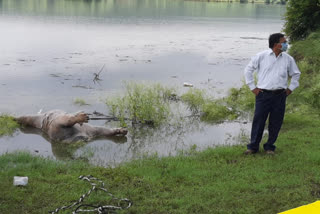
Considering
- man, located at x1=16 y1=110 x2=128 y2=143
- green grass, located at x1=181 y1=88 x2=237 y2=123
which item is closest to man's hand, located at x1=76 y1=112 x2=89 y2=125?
man, located at x1=16 y1=110 x2=128 y2=143

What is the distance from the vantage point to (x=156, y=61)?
20.5 meters

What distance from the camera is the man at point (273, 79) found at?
6.82 meters

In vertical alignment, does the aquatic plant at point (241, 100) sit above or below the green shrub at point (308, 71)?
below

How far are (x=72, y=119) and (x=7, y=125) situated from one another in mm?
1926

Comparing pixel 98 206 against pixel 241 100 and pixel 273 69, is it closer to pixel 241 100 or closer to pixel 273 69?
pixel 273 69

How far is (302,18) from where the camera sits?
17328mm

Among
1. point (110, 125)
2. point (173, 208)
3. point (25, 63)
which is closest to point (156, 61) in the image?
point (25, 63)

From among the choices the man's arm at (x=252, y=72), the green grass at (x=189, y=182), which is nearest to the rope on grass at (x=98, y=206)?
the green grass at (x=189, y=182)

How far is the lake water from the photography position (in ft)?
31.9

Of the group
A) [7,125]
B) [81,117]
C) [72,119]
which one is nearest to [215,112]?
[81,117]

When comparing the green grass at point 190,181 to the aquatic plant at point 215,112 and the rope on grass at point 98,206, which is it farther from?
the aquatic plant at point 215,112

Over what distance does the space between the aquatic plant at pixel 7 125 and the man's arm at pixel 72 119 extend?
4.30ft

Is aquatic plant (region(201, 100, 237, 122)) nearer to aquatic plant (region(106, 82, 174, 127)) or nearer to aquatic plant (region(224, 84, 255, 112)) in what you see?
aquatic plant (region(224, 84, 255, 112))

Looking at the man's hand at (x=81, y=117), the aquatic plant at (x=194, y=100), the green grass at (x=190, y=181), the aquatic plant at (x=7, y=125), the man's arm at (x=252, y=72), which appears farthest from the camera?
the aquatic plant at (x=194, y=100)
